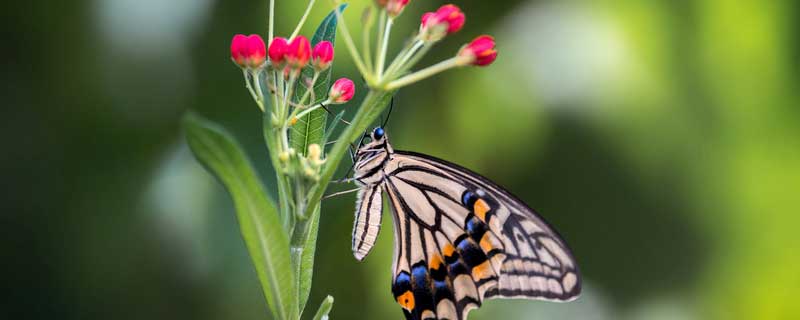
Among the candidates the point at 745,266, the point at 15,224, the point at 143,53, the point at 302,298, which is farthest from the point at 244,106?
the point at 745,266

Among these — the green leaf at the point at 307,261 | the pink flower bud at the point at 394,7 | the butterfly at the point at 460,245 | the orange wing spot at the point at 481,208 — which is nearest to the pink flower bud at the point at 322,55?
the pink flower bud at the point at 394,7

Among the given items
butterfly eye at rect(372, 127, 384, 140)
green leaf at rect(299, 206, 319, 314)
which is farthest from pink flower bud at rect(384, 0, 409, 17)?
butterfly eye at rect(372, 127, 384, 140)

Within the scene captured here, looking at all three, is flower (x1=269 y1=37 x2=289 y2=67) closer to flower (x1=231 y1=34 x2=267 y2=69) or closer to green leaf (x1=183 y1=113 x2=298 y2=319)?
flower (x1=231 y1=34 x2=267 y2=69)

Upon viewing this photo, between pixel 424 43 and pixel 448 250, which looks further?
pixel 448 250

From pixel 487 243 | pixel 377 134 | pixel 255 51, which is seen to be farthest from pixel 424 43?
pixel 487 243

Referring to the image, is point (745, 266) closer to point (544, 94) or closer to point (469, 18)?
point (544, 94)

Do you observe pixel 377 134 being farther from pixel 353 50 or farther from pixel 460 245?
pixel 353 50

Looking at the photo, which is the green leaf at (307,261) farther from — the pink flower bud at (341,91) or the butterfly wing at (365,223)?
the butterfly wing at (365,223)
